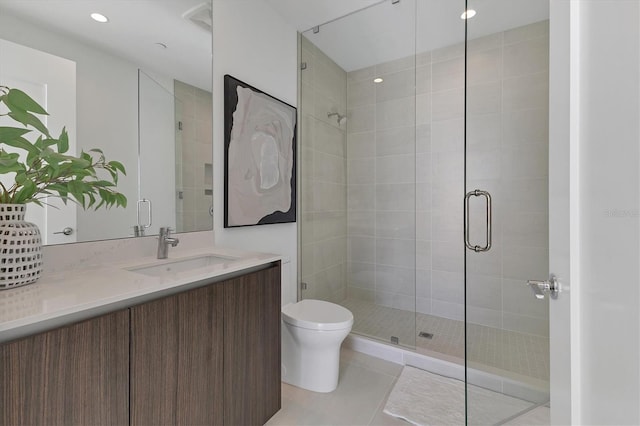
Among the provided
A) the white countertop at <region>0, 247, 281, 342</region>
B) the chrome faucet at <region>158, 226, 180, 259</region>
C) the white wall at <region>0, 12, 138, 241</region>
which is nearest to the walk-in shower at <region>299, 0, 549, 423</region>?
the chrome faucet at <region>158, 226, 180, 259</region>

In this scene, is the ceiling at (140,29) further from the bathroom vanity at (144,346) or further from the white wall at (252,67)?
the bathroom vanity at (144,346)

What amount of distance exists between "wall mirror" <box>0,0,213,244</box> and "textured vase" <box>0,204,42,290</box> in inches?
7.7

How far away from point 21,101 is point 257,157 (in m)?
1.23

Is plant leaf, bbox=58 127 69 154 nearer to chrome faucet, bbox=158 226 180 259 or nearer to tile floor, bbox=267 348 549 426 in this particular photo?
chrome faucet, bbox=158 226 180 259

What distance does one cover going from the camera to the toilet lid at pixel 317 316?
167 centimetres

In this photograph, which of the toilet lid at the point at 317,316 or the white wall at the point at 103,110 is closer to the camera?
the white wall at the point at 103,110

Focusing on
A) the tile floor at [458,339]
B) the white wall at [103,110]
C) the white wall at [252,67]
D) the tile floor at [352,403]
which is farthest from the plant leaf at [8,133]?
the tile floor at [458,339]

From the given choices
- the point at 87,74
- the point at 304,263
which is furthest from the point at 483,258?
the point at 87,74

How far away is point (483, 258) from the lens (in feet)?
4.66

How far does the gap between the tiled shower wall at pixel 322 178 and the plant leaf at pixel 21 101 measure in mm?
1764

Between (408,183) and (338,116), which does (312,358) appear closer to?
(408,183)
